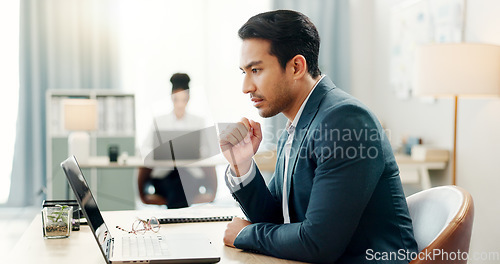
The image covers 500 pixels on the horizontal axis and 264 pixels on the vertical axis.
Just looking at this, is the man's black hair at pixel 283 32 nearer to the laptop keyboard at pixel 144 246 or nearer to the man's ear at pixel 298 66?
the man's ear at pixel 298 66

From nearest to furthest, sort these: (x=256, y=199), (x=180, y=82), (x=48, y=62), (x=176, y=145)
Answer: (x=256, y=199), (x=176, y=145), (x=180, y=82), (x=48, y=62)

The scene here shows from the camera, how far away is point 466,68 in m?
2.74

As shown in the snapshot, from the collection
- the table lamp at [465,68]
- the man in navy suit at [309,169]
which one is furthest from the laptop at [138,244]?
the table lamp at [465,68]

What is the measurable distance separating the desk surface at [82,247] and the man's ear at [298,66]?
0.50 meters

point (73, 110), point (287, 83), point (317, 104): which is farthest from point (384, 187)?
point (73, 110)

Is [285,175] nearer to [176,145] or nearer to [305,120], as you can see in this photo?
[305,120]

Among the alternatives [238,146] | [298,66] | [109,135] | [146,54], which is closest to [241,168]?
[238,146]

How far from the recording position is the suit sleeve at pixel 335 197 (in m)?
1.23

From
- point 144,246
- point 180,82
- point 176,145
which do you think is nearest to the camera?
point 144,246

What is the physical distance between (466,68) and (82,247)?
2.11m

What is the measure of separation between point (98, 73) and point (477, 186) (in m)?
3.46

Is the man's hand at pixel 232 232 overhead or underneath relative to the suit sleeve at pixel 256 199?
underneath

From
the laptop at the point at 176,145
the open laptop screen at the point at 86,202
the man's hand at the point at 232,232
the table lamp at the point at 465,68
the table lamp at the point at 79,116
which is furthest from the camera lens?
the table lamp at the point at 79,116

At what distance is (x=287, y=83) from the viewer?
1.50 metres
